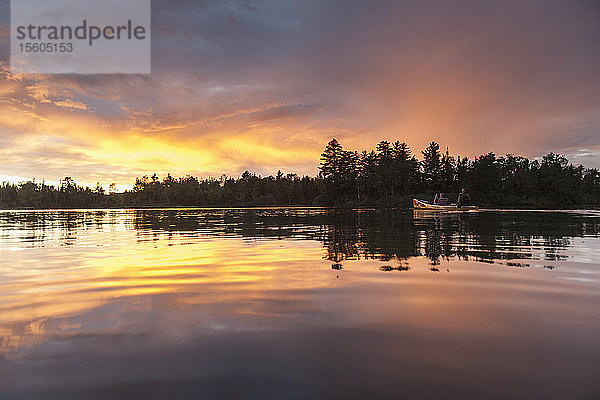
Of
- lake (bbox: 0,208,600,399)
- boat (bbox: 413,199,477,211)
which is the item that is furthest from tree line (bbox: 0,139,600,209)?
lake (bbox: 0,208,600,399)

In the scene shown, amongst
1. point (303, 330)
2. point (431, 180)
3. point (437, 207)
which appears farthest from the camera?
point (431, 180)

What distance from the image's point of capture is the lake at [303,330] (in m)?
2.83

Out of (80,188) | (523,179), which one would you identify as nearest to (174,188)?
(80,188)

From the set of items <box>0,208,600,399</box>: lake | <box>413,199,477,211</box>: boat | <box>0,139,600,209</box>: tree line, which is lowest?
<box>0,208,600,399</box>: lake

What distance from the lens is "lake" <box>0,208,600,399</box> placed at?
283cm

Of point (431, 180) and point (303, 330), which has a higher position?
point (431, 180)

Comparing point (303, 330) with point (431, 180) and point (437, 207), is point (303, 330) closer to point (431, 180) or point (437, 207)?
point (437, 207)

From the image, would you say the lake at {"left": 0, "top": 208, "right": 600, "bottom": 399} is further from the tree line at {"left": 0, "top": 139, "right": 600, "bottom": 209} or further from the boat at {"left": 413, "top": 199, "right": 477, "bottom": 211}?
the tree line at {"left": 0, "top": 139, "right": 600, "bottom": 209}

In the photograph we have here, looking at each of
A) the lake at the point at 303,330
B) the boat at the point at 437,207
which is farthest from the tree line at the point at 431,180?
the lake at the point at 303,330

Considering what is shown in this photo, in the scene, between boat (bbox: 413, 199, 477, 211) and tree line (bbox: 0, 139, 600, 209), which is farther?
tree line (bbox: 0, 139, 600, 209)

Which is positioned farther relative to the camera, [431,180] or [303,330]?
[431,180]

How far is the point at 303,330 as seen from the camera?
3998mm

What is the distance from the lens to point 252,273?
290 inches

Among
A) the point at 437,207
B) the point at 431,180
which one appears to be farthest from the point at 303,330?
→ the point at 431,180
